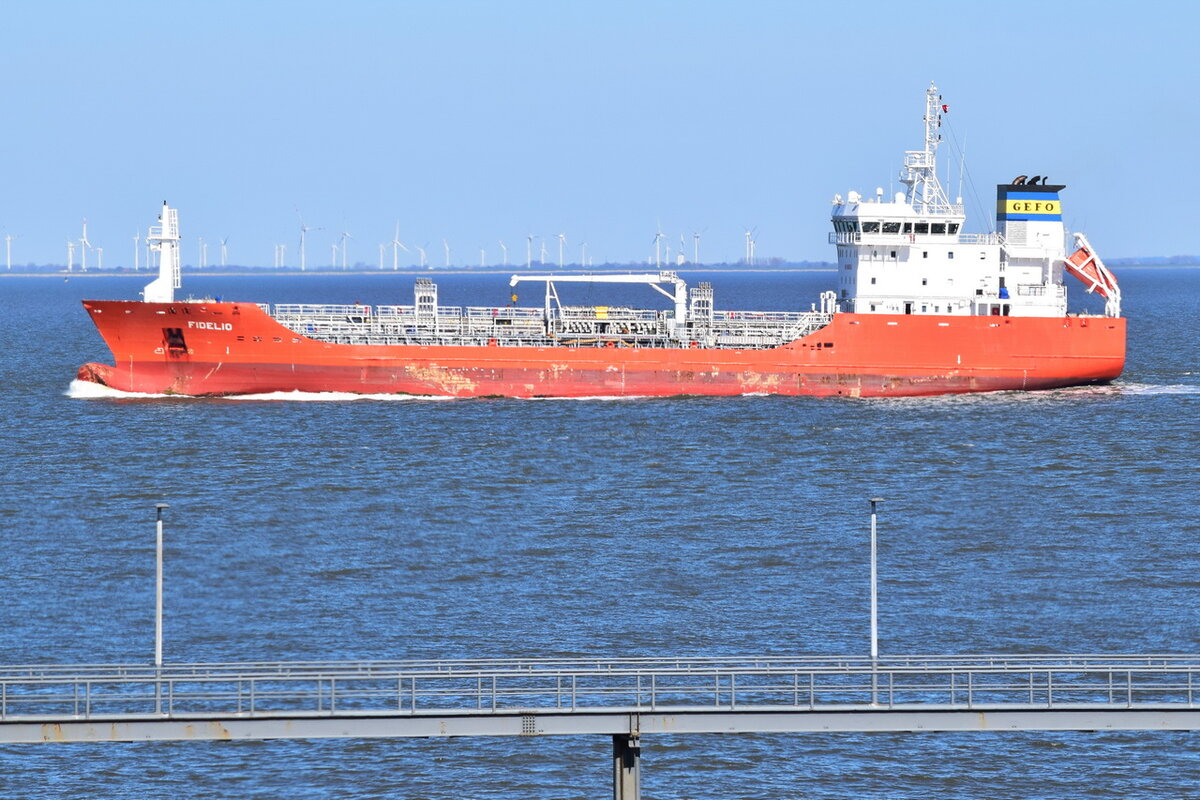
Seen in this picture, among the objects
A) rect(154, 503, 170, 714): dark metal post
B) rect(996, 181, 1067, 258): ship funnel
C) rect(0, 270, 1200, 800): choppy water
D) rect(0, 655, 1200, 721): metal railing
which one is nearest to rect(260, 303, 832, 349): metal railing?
rect(0, 270, 1200, 800): choppy water

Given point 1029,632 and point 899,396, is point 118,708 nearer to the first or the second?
point 1029,632

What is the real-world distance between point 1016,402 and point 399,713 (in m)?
50.5

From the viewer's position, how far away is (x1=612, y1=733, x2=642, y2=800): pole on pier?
2841cm

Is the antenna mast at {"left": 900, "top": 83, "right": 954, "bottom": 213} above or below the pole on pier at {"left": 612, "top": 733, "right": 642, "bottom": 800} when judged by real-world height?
above

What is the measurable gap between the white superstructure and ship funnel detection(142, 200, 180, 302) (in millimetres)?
28770

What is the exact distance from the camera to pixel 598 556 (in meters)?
45.5

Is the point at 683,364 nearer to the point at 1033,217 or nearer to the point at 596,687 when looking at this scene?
the point at 1033,217

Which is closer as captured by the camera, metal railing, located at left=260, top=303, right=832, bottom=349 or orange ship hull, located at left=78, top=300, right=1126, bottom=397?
orange ship hull, located at left=78, top=300, right=1126, bottom=397

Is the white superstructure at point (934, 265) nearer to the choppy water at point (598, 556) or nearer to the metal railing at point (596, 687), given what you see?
the choppy water at point (598, 556)

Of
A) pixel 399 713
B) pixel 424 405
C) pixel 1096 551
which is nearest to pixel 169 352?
pixel 424 405

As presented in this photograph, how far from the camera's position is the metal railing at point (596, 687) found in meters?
28.6

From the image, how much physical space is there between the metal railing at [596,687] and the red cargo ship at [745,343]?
125ft

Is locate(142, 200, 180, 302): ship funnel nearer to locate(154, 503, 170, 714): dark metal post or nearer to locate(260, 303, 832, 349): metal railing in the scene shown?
locate(260, 303, 832, 349): metal railing

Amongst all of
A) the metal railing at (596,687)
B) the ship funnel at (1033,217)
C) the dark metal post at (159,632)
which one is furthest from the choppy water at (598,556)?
the ship funnel at (1033,217)
